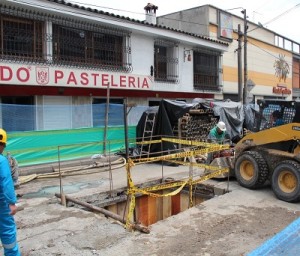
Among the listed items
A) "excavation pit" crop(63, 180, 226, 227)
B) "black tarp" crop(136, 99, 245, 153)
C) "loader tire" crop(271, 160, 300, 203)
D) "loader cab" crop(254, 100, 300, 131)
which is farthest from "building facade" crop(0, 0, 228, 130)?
"loader tire" crop(271, 160, 300, 203)

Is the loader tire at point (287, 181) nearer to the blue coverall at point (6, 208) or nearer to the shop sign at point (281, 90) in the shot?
the blue coverall at point (6, 208)

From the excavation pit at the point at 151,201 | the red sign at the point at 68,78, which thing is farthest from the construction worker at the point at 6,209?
the red sign at the point at 68,78

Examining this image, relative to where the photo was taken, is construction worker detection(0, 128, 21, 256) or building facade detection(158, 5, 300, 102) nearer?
construction worker detection(0, 128, 21, 256)

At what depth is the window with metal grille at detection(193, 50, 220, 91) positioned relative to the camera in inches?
746

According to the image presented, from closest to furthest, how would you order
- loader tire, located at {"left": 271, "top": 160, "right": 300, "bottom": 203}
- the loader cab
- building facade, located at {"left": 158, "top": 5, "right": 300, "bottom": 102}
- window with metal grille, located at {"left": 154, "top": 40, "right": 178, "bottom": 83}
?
loader tire, located at {"left": 271, "top": 160, "right": 300, "bottom": 203}, the loader cab, window with metal grille, located at {"left": 154, "top": 40, "right": 178, "bottom": 83}, building facade, located at {"left": 158, "top": 5, "right": 300, "bottom": 102}

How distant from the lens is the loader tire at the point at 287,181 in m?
7.47

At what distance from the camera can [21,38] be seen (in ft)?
38.2

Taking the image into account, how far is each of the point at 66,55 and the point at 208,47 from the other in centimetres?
872

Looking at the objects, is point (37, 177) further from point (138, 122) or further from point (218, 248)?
point (218, 248)

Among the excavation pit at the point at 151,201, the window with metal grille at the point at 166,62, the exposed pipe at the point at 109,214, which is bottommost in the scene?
the excavation pit at the point at 151,201

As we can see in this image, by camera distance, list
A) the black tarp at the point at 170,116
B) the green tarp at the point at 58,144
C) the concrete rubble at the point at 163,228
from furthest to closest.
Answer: the black tarp at the point at 170,116, the green tarp at the point at 58,144, the concrete rubble at the point at 163,228

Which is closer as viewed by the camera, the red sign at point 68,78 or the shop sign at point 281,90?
the red sign at point 68,78

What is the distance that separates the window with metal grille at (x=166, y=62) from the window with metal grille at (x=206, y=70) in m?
1.85

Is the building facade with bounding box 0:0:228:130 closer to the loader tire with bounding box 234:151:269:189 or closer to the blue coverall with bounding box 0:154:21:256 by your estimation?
the loader tire with bounding box 234:151:269:189
